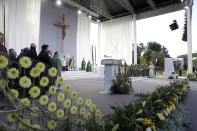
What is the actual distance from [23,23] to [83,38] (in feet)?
18.2

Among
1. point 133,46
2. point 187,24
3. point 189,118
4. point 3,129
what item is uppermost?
point 187,24

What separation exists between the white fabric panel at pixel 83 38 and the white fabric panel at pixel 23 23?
159 inches

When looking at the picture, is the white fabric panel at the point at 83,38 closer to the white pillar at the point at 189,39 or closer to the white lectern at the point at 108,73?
the white pillar at the point at 189,39

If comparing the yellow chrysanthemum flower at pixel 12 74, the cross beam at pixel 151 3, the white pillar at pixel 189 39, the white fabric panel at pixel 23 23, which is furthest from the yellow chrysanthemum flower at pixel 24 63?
the cross beam at pixel 151 3

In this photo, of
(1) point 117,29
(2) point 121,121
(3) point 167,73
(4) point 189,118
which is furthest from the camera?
(1) point 117,29

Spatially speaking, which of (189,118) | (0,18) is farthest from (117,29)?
(189,118)

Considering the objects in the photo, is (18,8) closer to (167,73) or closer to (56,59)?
(56,59)

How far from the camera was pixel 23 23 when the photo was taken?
917 cm

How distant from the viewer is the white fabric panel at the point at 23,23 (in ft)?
28.2

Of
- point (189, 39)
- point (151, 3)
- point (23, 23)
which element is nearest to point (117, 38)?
point (151, 3)

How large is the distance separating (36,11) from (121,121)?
433 inches

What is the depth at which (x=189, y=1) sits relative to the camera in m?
8.56

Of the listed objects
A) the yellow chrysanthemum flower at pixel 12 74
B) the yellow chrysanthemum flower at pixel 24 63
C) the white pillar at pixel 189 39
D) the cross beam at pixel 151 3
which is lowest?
the yellow chrysanthemum flower at pixel 12 74

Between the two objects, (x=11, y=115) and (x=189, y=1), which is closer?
(x=11, y=115)
